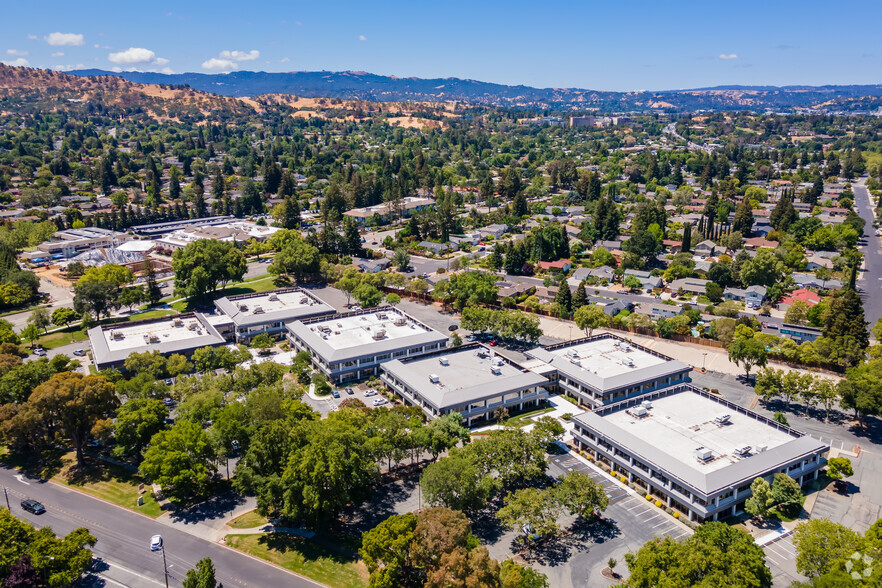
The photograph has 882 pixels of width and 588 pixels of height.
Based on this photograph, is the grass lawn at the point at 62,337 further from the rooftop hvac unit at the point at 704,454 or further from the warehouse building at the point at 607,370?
the rooftop hvac unit at the point at 704,454

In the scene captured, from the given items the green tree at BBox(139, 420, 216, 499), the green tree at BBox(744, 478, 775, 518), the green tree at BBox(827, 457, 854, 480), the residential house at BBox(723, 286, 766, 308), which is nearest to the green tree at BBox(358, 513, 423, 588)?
the green tree at BBox(139, 420, 216, 499)

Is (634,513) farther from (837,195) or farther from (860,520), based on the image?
(837,195)

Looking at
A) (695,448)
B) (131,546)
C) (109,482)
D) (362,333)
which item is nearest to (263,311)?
(362,333)

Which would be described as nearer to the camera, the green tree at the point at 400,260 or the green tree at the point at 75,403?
the green tree at the point at 75,403

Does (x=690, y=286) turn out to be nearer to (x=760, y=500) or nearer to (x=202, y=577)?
(x=760, y=500)

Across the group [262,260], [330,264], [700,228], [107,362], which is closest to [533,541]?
[107,362]

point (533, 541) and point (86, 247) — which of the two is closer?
point (533, 541)

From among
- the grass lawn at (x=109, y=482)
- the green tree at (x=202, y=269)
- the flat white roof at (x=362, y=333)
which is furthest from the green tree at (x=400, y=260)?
the grass lawn at (x=109, y=482)

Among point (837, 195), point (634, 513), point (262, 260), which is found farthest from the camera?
point (837, 195)
